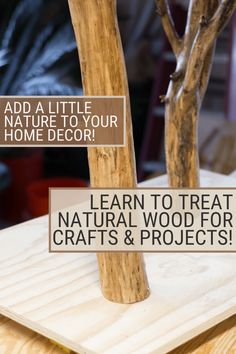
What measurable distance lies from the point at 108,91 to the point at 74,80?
1.75 m

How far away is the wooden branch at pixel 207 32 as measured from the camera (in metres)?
1.09

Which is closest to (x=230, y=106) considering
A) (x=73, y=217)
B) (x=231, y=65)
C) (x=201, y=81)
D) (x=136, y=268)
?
(x=231, y=65)

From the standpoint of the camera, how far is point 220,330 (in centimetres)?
98

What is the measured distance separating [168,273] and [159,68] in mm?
1722

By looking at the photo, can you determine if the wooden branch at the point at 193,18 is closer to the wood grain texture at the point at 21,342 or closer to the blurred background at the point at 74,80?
the wood grain texture at the point at 21,342

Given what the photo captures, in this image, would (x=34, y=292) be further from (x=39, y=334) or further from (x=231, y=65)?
(x=231, y=65)

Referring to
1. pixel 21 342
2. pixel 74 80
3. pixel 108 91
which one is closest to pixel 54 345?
pixel 21 342

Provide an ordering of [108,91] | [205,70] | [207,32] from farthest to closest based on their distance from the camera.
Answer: [205,70] → [207,32] → [108,91]

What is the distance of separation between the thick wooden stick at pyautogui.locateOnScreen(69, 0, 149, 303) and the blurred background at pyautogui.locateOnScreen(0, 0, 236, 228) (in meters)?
1.38

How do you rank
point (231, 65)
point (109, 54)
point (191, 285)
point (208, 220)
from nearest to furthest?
point (109, 54) → point (191, 285) → point (208, 220) → point (231, 65)

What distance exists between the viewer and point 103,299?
3.24 feet

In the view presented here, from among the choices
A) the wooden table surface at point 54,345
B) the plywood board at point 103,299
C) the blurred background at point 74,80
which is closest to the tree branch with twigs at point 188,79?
the plywood board at point 103,299

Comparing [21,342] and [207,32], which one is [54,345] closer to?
[21,342]

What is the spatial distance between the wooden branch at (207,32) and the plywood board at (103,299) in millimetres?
324
